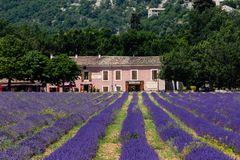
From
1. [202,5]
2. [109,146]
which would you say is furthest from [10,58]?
[109,146]

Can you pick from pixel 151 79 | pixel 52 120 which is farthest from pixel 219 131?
pixel 151 79

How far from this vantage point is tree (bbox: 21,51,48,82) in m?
81.1

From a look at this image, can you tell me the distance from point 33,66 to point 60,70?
464 cm

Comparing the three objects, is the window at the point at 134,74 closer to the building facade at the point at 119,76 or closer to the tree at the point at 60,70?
the building facade at the point at 119,76

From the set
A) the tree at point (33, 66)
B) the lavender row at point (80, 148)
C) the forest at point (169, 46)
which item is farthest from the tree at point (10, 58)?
the lavender row at point (80, 148)

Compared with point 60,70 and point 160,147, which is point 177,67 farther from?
point 160,147

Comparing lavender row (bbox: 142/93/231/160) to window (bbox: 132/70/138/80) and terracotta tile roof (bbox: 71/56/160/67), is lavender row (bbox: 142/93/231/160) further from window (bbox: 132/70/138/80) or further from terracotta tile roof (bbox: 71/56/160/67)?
window (bbox: 132/70/138/80)

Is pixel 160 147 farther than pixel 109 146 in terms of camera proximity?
No

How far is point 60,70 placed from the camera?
84438 millimetres

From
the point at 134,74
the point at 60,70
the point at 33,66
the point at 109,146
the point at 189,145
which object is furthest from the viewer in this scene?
the point at 134,74

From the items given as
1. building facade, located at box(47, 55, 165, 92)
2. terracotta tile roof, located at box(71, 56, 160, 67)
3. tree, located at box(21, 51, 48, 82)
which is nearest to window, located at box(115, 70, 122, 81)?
building facade, located at box(47, 55, 165, 92)

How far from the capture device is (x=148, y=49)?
11119 centimetres

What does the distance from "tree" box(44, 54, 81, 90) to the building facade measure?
5.06m

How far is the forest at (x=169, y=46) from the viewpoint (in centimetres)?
6912
